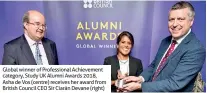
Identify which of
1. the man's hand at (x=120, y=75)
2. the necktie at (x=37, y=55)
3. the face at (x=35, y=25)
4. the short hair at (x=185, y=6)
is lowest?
the man's hand at (x=120, y=75)

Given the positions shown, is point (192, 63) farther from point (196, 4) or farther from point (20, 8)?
point (20, 8)

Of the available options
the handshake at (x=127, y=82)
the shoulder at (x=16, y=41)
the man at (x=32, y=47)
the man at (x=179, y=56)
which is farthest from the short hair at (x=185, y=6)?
the shoulder at (x=16, y=41)

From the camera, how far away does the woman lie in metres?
2.25

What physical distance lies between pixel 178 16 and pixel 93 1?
67 cm

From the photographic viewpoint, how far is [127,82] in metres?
2.28

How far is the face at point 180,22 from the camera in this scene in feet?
7.07

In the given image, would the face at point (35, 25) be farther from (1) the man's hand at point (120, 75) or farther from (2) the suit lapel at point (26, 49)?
(1) the man's hand at point (120, 75)

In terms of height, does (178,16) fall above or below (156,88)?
above

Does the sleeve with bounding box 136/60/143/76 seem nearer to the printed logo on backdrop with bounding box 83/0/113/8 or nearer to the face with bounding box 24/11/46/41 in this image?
the printed logo on backdrop with bounding box 83/0/113/8

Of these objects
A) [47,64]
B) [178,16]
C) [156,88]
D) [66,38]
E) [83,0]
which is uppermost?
[83,0]

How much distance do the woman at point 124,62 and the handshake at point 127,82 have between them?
2 cm

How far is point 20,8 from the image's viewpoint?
7.32ft

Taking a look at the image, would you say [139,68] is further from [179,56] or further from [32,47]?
[32,47]

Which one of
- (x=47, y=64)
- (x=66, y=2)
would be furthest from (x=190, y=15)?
(x=47, y=64)
